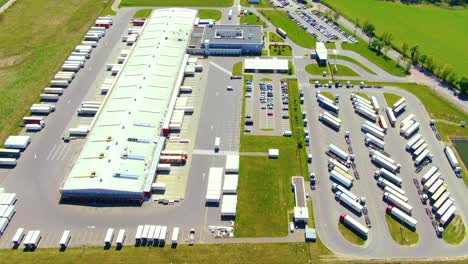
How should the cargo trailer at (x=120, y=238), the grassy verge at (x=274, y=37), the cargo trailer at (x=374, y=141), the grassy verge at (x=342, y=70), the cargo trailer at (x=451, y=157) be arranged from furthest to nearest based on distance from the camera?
the grassy verge at (x=274, y=37), the grassy verge at (x=342, y=70), the cargo trailer at (x=374, y=141), the cargo trailer at (x=451, y=157), the cargo trailer at (x=120, y=238)

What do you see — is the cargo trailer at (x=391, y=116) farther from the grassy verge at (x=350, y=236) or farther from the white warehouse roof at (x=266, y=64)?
the grassy verge at (x=350, y=236)

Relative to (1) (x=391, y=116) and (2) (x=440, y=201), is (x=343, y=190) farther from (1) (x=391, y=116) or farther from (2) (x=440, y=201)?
(1) (x=391, y=116)

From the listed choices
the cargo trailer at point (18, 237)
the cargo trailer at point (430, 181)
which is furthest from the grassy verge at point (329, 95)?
the cargo trailer at point (18, 237)

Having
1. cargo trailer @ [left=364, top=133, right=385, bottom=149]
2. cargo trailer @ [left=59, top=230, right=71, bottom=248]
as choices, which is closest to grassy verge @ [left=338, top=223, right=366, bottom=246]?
cargo trailer @ [left=364, top=133, right=385, bottom=149]

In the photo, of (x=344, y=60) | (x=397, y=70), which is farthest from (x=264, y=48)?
(x=397, y=70)

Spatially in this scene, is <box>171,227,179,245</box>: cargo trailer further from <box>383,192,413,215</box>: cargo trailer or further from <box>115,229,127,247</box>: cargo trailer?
<box>383,192,413,215</box>: cargo trailer
